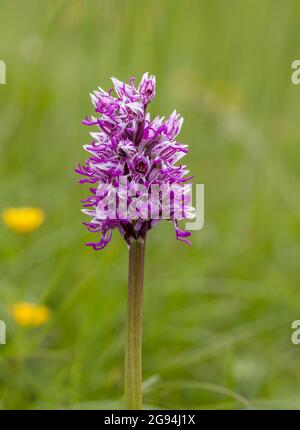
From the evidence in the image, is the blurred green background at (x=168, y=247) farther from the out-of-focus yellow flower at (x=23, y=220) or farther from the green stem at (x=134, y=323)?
the green stem at (x=134, y=323)

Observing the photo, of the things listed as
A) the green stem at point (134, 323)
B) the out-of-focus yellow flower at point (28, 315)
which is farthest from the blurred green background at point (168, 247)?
the green stem at point (134, 323)

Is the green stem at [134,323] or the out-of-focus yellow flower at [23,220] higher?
the out-of-focus yellow flower at [23,220]

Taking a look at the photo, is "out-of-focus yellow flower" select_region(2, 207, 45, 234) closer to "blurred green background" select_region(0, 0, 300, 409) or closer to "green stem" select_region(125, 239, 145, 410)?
"blurred green background" select_region(0, 0, 300, 409)

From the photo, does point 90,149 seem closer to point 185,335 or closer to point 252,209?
point 185,335

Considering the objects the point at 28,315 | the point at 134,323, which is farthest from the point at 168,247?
the point at 134,323

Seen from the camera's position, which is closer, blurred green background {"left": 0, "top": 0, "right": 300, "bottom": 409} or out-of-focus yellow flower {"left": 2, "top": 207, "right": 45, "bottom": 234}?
blurred green background {"left": 0, "top": 0, "right": 300, "bottom": 409}

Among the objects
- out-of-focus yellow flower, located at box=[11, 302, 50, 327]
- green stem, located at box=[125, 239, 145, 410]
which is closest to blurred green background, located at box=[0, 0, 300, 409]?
out-of-focus yellow flower, located at box=[11, 302, 50, 327]

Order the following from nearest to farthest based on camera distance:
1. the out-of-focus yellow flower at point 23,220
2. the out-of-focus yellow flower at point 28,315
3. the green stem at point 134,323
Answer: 1. the green stem at point 134,323
2. the out-of-focus yellow flower at point 28,315
3. the out-of-focus yellow flower at point 23,220
